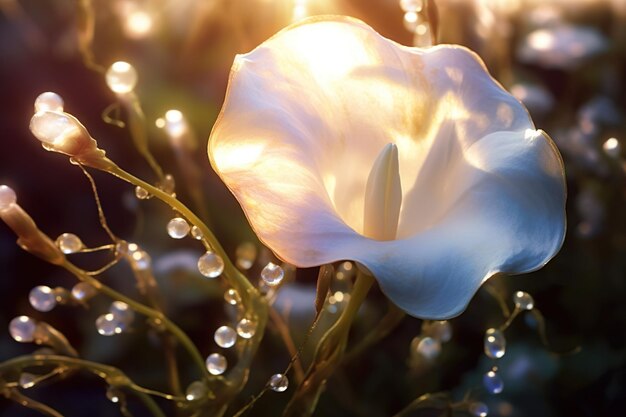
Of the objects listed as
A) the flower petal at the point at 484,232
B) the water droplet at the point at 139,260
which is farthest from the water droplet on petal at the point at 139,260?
the flower petal at the point at 484,232

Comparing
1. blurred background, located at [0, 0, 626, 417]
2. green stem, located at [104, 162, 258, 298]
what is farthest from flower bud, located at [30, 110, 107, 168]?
blurred background, located at [0, 0, 626, 417]

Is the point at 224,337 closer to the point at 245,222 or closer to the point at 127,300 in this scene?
the point at 127,300

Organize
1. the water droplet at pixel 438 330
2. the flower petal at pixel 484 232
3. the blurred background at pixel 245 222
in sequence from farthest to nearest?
the blurred background at pixel 245 222, the water droplet at pixel 438 330, the flower petal at pixel 484 232

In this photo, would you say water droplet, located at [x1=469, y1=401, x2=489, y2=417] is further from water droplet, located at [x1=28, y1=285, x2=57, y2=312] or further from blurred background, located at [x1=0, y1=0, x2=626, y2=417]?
Result: water droplet, located at [x1=28, y1=285, x2=57, y2=312]

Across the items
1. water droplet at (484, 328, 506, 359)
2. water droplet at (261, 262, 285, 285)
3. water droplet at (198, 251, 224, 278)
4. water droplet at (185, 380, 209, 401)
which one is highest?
water droplet at (198, 251, 224, 278)

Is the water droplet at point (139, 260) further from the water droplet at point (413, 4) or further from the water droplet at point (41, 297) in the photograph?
the water droplet at point (413, 4)

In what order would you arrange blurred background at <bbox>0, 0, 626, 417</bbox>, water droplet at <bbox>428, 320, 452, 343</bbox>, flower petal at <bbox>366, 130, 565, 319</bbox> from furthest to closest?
blurred background at <bbox>0, 0, 626, 417</bbox>, water droplet at <bbox>428, 320, 452, 343</bbox>, flower petal at <bbox>366, 130, 565, 319</bbox>

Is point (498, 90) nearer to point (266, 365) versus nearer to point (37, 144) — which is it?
point (266, 365)
